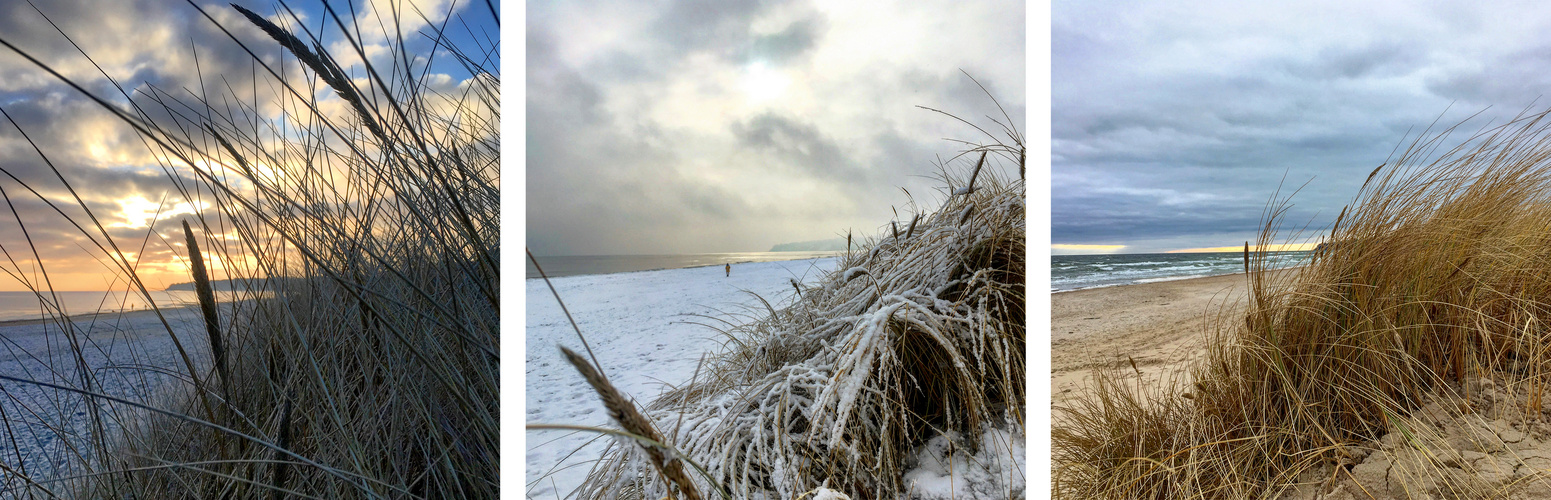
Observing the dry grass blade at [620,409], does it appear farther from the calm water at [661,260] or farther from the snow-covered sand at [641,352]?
the calm water at [661,260]

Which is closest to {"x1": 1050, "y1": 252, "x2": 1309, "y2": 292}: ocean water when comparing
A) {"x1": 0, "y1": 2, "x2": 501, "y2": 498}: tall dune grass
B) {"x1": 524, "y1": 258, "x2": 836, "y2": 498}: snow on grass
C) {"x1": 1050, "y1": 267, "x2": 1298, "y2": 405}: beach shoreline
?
{"x1": 1050, "y1": 267, "x2": 1298, "y2": 405}: beach shoreline

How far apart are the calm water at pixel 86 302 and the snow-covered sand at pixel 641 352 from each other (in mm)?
646

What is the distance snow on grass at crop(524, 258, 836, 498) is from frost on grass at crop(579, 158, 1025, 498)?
8cm

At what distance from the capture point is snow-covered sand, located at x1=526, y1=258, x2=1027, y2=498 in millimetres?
1378

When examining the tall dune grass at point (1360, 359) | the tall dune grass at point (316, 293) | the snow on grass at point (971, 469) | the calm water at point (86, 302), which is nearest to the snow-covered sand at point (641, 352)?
the snow on grass at point (971, 469)

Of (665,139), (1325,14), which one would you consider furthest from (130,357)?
(1325,14)

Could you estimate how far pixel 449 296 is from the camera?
1184 mm

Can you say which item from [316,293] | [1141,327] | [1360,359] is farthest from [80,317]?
[1141,327]

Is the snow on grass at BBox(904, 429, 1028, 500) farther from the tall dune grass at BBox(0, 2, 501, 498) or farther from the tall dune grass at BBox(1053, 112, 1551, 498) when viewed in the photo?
the tall dune grass at BBox(0, 2, 501, 498)

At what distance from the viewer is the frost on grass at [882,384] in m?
1.27

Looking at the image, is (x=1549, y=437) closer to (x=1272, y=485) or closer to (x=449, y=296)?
(x=1272, y=485)

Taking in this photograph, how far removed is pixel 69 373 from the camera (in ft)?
3.25

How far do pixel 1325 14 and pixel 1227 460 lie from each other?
6.92 feet

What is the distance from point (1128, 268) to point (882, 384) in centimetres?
236
